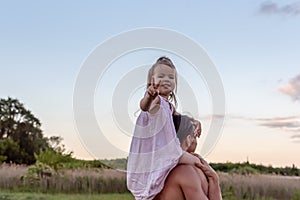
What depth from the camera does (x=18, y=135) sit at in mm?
15961

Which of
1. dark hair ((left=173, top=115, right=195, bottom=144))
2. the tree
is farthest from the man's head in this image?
the tree

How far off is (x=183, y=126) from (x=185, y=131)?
18 mm

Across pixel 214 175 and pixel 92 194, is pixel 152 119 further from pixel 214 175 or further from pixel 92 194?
pixel 92 194

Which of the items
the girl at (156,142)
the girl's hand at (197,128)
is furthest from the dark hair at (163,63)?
the girl's hand at (197,128)

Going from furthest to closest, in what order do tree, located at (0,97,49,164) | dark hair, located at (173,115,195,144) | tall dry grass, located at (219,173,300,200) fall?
tree, located at (0,97,49,164) → tall dry grass, located at (219,173,300,200) → dark hair, located at (173,115,195,144)

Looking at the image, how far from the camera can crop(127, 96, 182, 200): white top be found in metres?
1.68

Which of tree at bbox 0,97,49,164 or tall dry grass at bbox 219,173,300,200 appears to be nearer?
tall dry grass at bbox 219,173,300,200

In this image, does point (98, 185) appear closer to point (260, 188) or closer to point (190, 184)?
point (260, 188)

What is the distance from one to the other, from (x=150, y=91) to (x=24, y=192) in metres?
8.53

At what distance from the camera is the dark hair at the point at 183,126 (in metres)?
1.79

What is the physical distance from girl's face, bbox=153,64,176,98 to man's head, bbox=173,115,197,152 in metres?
0.09

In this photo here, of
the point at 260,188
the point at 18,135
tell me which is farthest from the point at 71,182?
the point at 18,135

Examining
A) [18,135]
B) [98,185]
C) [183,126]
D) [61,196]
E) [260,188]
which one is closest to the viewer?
[183,126]

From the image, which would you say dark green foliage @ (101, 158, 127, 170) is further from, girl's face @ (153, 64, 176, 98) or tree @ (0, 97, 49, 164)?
tree @ (0, 97, 49, 164)
